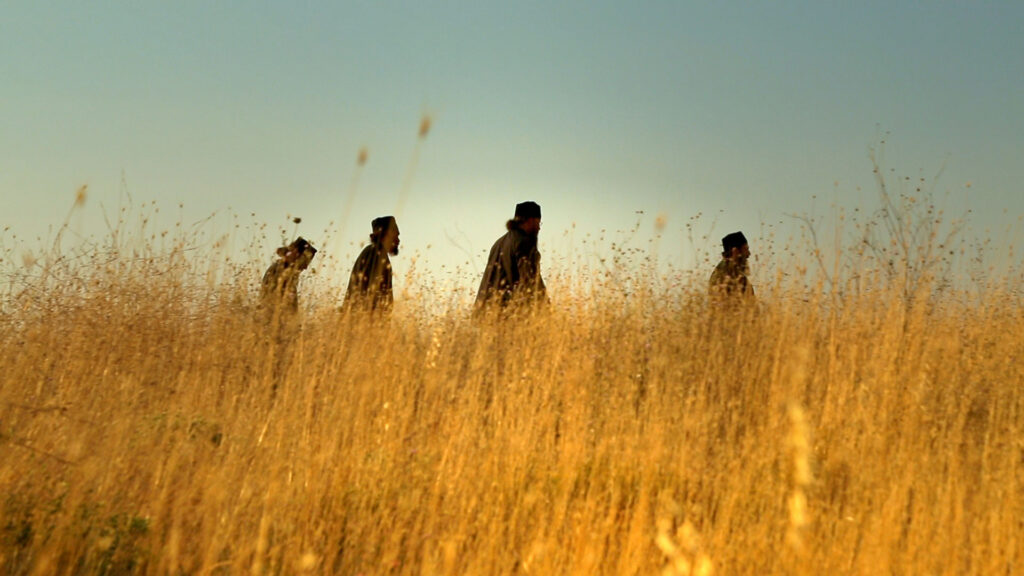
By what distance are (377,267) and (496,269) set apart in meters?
1.21

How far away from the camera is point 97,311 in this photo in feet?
24.9

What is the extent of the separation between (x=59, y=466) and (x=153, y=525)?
77cm

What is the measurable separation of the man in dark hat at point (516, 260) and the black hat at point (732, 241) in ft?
6.44

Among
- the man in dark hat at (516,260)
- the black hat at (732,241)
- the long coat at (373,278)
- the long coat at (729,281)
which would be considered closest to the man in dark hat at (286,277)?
the long coat at (373,278)

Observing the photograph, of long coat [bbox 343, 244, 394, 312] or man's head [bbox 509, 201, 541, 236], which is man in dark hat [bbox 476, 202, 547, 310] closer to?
man's head [bbox 509, 201, 541, 236]

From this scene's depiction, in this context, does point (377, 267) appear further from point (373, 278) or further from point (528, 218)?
point (528, 218)

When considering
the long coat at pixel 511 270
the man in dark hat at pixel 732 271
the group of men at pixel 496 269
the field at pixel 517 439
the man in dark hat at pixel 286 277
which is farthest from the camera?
the long coat at pixel 511 270

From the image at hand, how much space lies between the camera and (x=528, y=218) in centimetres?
910

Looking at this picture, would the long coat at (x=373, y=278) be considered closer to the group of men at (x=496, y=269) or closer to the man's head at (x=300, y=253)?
the group of men at (x=496, y=269)

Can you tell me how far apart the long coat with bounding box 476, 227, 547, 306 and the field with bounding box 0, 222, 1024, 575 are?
0.58 m

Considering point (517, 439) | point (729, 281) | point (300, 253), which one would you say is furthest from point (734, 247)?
point (517, 439)

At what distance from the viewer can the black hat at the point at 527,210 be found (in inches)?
359

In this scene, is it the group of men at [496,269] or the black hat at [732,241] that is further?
the black hat at [732,241]

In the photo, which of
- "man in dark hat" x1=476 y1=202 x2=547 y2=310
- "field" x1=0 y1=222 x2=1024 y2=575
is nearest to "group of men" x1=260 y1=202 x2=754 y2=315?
"man in dark hat" x1=476 y1=202 x2=547 y2=310
